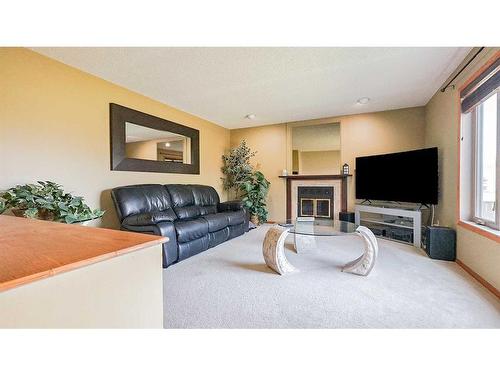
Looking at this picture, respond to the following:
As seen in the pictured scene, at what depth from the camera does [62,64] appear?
272 cm

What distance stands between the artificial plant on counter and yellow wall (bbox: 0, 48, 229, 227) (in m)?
2.23

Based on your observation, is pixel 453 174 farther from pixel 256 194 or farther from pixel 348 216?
pixel 256 194

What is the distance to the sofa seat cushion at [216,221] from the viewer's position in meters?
3.44

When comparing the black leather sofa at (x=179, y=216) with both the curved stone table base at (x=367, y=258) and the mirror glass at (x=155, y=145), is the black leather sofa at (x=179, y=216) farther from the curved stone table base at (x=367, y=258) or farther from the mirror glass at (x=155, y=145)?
the curved stone table base at (x=367, y=258)

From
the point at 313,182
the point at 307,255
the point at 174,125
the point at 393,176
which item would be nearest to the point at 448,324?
the point at 307,255

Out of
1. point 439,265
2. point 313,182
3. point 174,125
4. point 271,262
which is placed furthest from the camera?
point 313,182

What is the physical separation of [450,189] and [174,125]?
4318mm

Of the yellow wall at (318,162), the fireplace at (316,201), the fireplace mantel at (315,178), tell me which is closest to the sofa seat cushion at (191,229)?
the fireplace mantel at (315,178)

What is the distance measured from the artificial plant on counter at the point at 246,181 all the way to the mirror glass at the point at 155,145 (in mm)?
1219

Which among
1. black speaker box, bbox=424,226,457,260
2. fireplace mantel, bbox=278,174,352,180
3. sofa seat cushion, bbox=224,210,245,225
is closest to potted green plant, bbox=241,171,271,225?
fireplace mantel, bbox=278,174,352,180

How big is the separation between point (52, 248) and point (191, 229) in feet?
7.46
